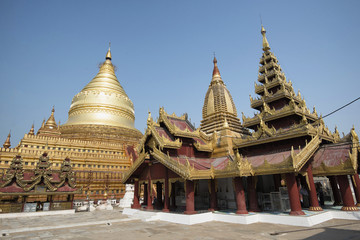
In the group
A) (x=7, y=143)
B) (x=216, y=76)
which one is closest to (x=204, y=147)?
(x=216, y=76)

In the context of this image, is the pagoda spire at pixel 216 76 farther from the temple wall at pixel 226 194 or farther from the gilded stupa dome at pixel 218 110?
the temple wall at pixel 226 194

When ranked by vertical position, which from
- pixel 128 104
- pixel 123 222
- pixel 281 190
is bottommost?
pixel 123 222

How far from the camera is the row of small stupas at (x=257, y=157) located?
1166 cm

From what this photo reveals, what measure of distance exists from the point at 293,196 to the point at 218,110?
13705 millimetres

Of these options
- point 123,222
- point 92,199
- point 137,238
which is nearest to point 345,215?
point 137,238

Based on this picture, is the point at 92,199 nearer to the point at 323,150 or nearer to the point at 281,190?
the point at 281,190

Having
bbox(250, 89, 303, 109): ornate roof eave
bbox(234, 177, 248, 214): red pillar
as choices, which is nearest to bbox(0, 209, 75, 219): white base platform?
bbox(234, 177, 248, 214): red pillar

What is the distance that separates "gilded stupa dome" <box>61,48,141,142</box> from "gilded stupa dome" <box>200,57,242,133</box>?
19.2m

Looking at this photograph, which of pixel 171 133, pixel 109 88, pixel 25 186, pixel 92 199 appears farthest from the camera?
pixel 109 88

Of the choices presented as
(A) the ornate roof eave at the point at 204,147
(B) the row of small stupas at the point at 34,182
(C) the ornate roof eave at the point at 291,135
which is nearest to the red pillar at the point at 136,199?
(A) the ornate roof eave at the point at 204,147

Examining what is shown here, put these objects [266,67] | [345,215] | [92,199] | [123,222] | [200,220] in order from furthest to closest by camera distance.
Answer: [92,199] → [266,67] → [123,222] → [200,220] → [345,215]

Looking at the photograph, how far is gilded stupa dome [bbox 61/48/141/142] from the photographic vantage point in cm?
3722

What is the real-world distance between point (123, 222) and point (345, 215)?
11.8m

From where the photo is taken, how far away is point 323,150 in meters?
13.5
